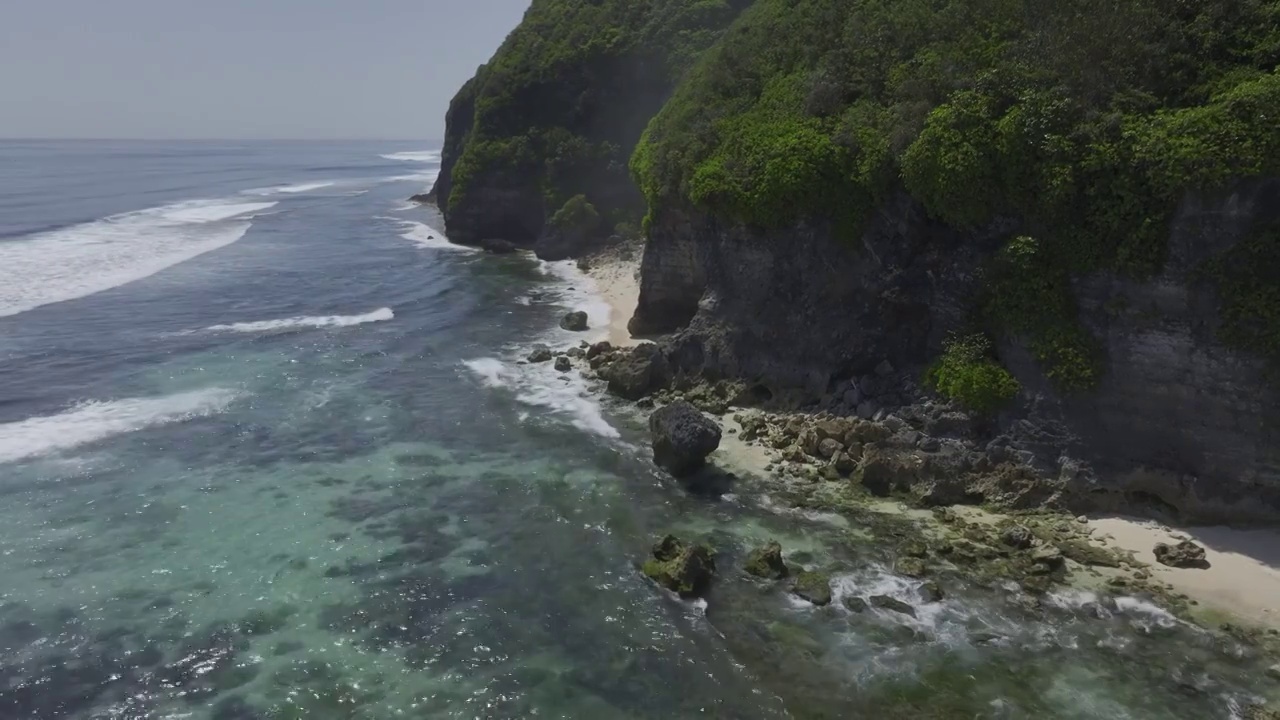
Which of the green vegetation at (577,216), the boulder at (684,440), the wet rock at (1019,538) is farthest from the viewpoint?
the green vegetation at (577,216)

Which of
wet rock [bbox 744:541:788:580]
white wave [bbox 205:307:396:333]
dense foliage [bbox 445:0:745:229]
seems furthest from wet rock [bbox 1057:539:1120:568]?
dense foliage [bbox 445:0:745:229]

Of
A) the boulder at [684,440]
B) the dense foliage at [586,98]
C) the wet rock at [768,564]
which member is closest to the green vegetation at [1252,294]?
the wet rock at [768,564]

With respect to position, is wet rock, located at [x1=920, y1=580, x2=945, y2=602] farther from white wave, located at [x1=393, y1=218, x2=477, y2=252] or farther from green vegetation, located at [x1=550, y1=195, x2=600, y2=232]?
white wave, located at [x1=393, y1=218, x2=477, y2=252]

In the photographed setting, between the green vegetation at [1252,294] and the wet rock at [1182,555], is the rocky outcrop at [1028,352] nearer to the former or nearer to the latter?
the green vegetation at [1252,294]

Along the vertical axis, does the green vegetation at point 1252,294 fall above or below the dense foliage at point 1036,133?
below

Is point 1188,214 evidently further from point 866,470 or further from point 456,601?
point 456,601

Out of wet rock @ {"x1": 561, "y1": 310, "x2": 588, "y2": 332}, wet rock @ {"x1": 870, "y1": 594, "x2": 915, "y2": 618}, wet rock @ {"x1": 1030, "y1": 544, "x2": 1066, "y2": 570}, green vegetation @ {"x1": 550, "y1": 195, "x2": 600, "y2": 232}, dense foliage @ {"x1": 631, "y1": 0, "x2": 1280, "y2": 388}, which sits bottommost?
wet rock @ {"x1": 870, "y1": 594, "x2": 915, "y2": 618}
